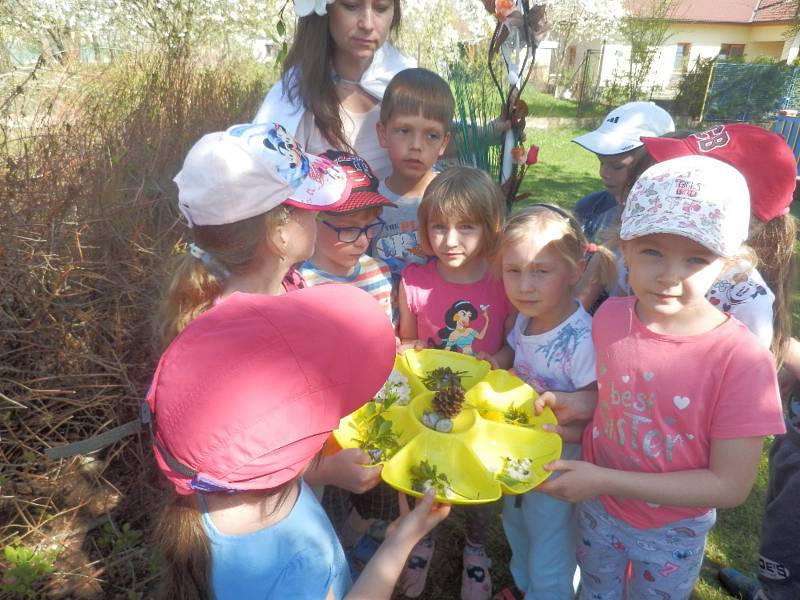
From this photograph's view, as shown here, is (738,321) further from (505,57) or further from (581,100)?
(581,100)

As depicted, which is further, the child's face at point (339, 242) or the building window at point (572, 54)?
the building window at point (572, 54)

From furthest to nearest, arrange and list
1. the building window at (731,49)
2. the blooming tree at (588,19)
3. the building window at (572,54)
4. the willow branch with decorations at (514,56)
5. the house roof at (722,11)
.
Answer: the building window at (572,54) < the building window at (731,49) < the house roof at (722,11) < the blooming tree at (588,19) < the willow branch with decorations at (514,56)

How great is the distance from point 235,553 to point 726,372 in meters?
1.33

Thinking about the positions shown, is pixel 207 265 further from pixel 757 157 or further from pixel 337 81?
pixel 757 157

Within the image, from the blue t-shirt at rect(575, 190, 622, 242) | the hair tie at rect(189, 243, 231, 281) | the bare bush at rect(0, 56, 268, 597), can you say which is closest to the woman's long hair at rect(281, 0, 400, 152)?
the bare bush at rect(0, 56, 268, 597)

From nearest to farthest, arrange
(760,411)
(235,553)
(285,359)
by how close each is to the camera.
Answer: (285,359), (235,553), (760,411)

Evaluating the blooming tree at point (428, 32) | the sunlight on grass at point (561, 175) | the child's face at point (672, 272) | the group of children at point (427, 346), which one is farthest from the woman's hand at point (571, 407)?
the blooming tree at point (428, 32)

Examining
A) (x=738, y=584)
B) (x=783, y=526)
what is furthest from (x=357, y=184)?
(x=738, y=584)

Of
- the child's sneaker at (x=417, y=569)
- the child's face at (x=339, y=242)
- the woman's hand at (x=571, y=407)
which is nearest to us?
the woman's hand at (x=571, y=407)

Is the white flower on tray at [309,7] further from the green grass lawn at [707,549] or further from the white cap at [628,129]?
the green grass lawn at [707,549]

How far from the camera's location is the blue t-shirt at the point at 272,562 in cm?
128

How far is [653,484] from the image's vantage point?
1585mm

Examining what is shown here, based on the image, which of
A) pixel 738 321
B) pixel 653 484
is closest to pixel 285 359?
pixel 653 484

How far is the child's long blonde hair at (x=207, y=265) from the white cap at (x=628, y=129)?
71.8 inches
